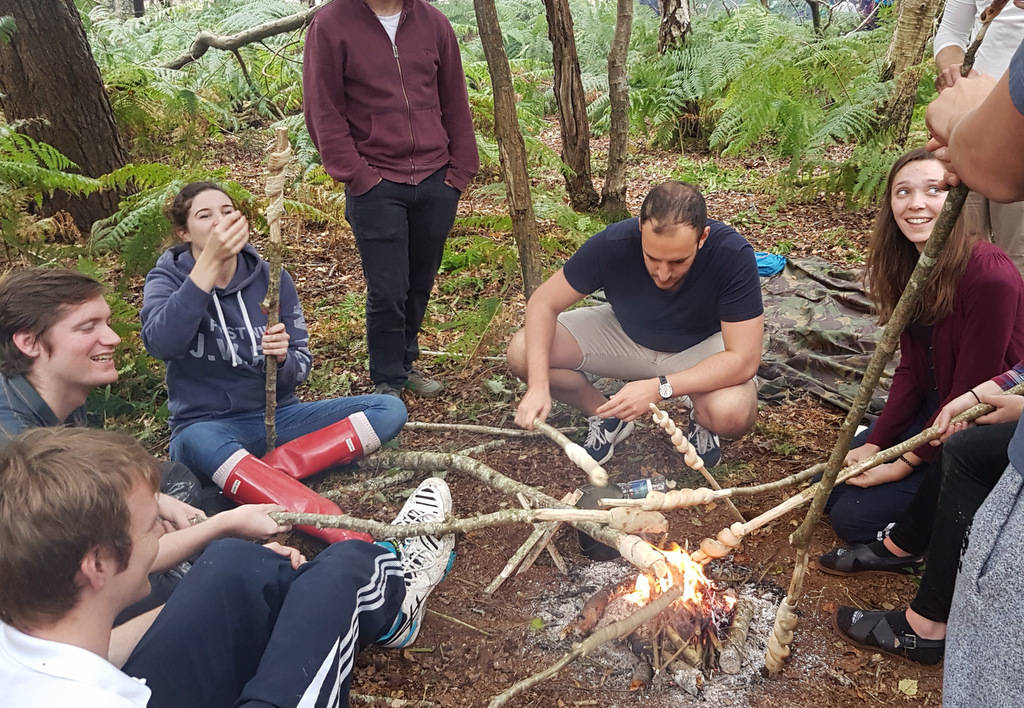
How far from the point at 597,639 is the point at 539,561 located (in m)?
0.81

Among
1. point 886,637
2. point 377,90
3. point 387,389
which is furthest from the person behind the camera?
point 387,389

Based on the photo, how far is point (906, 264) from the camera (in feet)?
8.42

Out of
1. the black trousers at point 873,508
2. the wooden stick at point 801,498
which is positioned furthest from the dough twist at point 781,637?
the black trousers at point 873,508

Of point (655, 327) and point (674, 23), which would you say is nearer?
point (655, 327)

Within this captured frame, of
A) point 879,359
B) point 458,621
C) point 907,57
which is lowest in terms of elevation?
point 458,621

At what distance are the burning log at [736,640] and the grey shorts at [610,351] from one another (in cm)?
118

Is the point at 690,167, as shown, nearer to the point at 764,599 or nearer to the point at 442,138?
the point at 442,138

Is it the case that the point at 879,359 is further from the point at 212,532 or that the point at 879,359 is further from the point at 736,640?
the point at 212,532

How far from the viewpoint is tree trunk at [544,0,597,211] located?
14.6 ft

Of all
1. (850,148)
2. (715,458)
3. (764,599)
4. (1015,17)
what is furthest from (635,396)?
(850,148)

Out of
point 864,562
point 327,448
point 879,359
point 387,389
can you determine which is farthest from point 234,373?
point 864,562

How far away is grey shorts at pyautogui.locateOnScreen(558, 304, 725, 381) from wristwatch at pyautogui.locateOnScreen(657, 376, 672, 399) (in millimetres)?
435

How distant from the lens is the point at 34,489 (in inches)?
55.5

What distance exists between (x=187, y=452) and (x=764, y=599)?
91.1 inches
